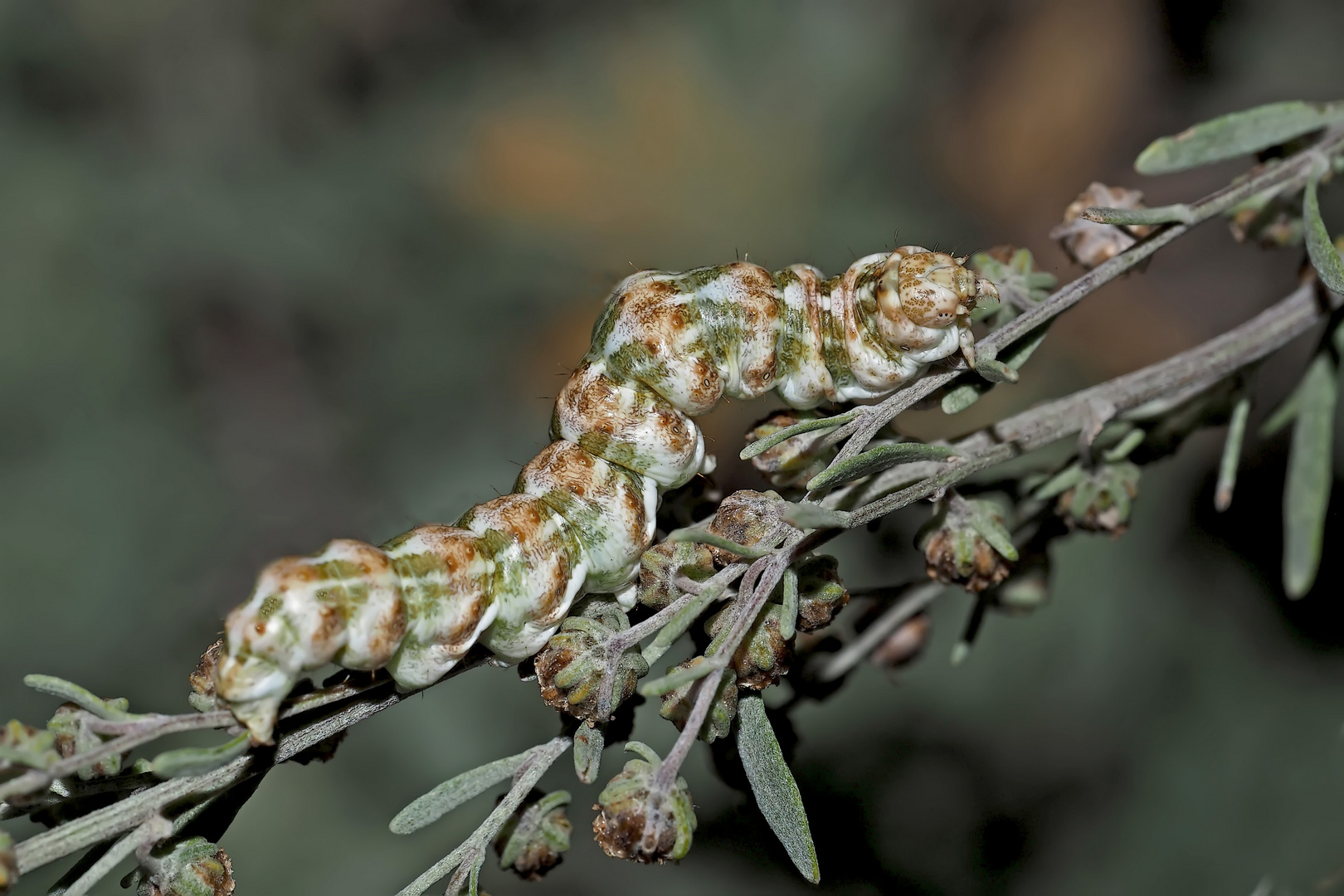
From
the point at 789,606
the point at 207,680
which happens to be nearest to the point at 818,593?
the point at 789,606

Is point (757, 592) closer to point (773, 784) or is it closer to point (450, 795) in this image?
point (773, 784)

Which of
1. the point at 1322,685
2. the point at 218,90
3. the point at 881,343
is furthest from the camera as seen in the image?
the point at 218,90

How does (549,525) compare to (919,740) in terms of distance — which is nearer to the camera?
(549,525)

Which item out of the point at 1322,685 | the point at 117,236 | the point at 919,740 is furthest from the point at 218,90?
the point at 1322,685

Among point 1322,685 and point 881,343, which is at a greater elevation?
point 881,343

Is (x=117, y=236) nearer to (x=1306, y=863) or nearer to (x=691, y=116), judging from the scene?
(x=691, y=116)

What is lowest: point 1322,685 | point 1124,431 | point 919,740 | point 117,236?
point 1322,685

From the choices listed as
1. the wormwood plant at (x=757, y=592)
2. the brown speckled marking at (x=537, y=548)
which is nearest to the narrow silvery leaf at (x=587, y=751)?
the wormwood plant at (x=757, y=592)
